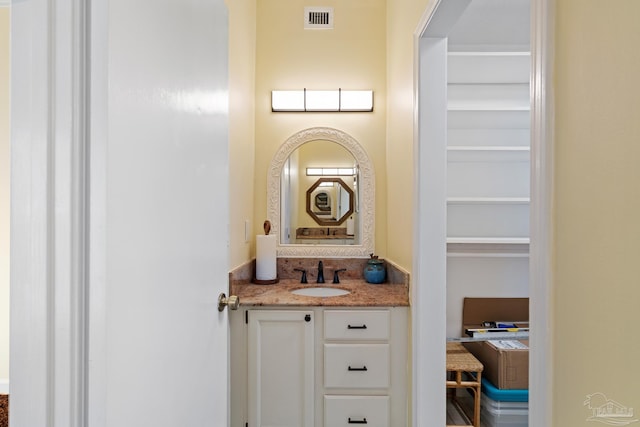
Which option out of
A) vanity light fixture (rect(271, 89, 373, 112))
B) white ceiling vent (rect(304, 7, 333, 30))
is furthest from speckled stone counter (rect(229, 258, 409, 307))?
white ceiling vent (rect(304, 7, 333, 30))

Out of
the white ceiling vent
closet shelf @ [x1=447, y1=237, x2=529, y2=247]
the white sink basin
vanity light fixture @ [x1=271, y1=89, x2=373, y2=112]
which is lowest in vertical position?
the white sink basin

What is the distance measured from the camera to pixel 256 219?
8.48 feet

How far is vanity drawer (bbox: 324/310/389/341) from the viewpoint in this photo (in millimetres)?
1924

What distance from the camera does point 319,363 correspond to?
1.93m

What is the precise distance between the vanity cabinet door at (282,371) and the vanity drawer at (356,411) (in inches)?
4.0

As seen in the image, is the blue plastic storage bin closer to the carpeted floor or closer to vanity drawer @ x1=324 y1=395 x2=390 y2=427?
vanity drawer @ x1=324 y1=395 x2=390 y2=427

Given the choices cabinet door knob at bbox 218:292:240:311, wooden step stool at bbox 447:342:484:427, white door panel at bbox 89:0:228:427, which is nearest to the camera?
white door panel at bbox 89:0:228:427

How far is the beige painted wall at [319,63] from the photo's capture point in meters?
2.58

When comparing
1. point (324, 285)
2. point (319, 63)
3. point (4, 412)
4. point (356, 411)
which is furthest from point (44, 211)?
point (319, 63)

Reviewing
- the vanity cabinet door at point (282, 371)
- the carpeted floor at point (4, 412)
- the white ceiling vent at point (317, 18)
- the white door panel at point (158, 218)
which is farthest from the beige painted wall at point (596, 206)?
the white ceiling vent at point (317, 18)

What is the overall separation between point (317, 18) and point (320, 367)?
7.17 feet

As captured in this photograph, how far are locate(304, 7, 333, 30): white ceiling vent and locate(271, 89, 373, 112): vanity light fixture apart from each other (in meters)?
0.44

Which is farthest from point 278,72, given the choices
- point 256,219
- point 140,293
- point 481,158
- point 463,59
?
point 140,293

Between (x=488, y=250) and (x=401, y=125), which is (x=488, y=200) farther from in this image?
(x=401, y=125)
